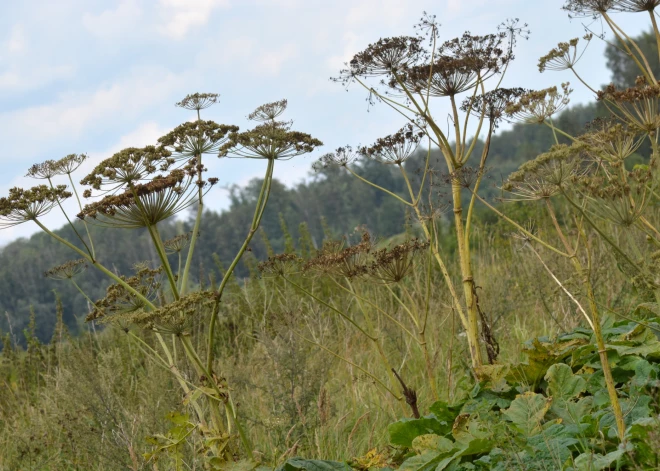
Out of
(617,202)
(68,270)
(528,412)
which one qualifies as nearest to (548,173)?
(617,202)

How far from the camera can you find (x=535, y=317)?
6781mm

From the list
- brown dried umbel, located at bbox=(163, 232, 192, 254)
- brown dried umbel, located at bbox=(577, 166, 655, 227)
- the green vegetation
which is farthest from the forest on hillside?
brown dried umbel, located at bbox=(577, 166, 655, 227)

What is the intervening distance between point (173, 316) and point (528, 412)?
63.1 inches

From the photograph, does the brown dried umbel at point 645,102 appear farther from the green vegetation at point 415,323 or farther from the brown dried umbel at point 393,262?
the brown dried umbel at point 393,262

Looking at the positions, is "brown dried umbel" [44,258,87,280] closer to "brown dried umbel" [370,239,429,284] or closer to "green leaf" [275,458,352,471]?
"brown dried umbel" [370,239,429,284]

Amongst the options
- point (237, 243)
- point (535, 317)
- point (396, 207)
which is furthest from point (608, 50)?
point (535, 317)

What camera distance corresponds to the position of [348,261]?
144 inches

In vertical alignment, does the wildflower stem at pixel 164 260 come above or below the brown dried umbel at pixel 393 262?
above

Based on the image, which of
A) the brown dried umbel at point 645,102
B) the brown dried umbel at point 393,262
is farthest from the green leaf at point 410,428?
the brown dried umbel at point 645,102

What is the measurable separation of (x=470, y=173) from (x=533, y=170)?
83cm

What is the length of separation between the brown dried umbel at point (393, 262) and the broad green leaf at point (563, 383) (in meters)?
0.87

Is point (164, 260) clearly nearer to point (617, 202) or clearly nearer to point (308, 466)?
point (308, 466)

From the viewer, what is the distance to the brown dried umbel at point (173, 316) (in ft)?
8.78

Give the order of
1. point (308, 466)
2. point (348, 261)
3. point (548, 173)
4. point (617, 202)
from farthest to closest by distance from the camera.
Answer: point (348, 261) → point (308, 466) → point (617, 202) → point (548, 173)
